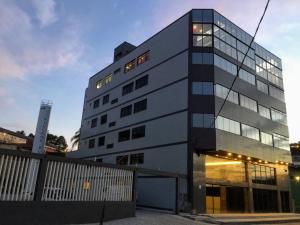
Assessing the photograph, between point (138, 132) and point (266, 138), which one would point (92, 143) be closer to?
point (138, 132)

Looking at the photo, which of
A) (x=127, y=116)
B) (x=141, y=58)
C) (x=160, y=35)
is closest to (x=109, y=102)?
(x=127, y=116)

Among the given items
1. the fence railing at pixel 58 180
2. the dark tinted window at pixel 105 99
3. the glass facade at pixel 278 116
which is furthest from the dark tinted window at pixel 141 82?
the glass facade at pixel 278 116

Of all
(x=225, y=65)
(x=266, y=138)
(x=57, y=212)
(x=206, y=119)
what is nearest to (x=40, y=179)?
(x=57, y=212)

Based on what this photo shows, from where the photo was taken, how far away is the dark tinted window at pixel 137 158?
37.6 m

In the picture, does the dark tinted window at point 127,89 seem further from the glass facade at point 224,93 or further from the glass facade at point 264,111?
the glass facade at point 264,111

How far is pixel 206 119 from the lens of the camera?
31.3 m

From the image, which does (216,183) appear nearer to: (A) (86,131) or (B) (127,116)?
(B) (127,116)

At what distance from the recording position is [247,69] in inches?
1534

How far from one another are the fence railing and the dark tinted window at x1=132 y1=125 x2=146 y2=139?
14361 mm

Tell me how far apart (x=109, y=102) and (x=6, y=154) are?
109 feet

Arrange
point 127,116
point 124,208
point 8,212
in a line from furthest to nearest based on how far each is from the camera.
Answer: point 127,116
point 124,208
point 8,212

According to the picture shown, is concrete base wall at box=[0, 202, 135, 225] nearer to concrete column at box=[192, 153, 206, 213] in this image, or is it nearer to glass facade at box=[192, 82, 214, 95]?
concrete column at box=[192, 153, 206, 213]

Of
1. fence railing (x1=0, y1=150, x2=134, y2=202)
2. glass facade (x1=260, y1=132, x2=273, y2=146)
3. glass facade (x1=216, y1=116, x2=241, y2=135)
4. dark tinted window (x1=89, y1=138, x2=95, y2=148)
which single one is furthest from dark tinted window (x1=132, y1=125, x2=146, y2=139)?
glass facade (x1=260, y1=132, x2=273, y2=146)

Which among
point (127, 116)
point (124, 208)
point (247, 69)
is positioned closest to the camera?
point (124, 208)
